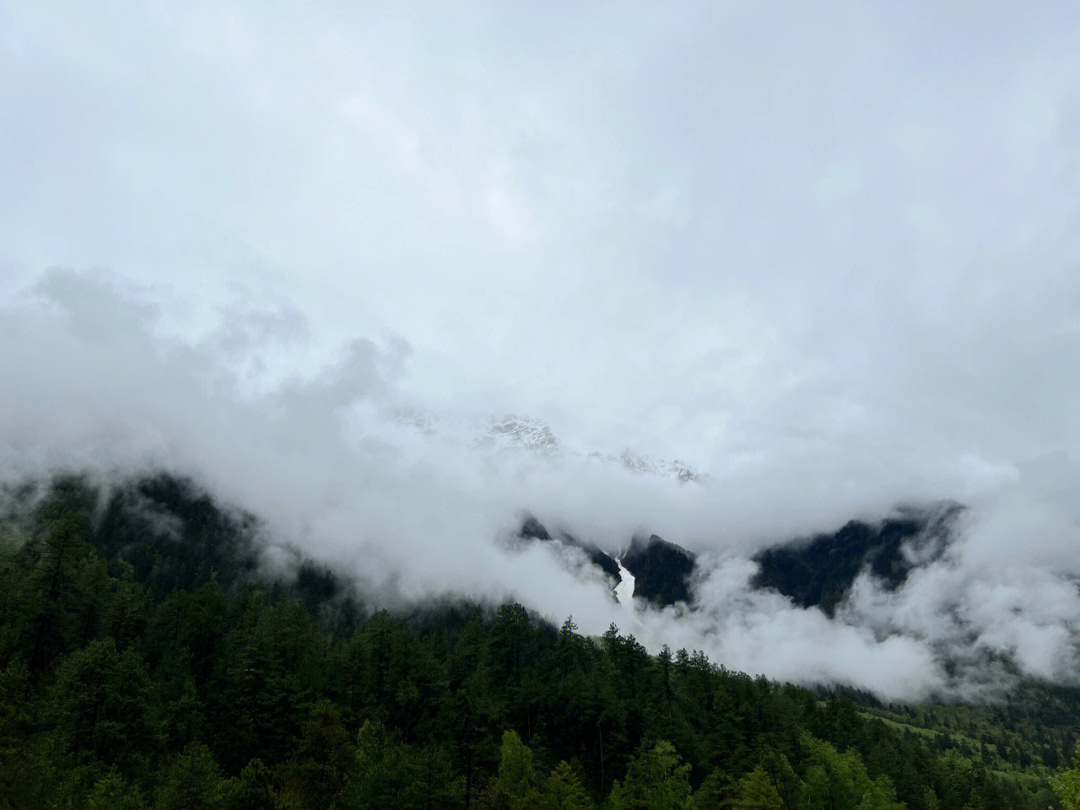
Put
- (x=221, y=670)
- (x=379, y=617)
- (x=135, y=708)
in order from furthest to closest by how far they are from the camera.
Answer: (x=379, y=617) < (x=221, y=670) < (x=135, y=708)

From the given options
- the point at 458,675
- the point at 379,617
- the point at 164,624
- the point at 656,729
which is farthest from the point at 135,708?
the point at 656,729

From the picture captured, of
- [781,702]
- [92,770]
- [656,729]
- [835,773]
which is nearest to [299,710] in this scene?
[92,770]

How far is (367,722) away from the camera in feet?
218

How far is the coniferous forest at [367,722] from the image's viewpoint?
A: 54.2 m

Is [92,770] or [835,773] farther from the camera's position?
[835,773]

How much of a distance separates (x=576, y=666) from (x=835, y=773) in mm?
40041

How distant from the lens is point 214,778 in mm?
49375

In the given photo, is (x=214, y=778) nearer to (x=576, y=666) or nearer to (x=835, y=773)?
(x=576, y=666)

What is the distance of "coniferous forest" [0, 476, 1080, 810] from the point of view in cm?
5419

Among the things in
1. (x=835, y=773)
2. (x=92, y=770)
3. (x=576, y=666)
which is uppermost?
(x=576, y=666)

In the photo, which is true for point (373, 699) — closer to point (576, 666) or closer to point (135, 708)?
point (135, 708)

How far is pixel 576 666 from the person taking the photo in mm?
103812

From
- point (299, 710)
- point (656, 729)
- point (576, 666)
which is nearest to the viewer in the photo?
point (299, 710)

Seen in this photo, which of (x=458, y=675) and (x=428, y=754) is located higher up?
(x=458, y=675)
